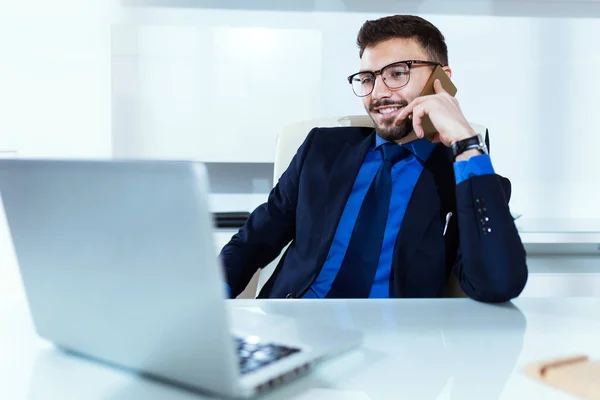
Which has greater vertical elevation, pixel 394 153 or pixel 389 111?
pixel 389 111

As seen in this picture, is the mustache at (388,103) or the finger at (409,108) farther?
the mustache at (388,103)

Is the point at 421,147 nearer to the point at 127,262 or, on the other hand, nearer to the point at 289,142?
the point at 289,142

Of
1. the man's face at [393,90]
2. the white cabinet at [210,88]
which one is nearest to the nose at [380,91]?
the man's face at [393,90]

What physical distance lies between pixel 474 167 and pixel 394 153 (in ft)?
1.33

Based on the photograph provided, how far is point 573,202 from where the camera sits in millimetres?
3236

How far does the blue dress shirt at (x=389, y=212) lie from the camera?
1.65m

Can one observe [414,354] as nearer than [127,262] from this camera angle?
No

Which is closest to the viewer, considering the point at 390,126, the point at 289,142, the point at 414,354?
the point at 414,354

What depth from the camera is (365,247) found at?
1671mm

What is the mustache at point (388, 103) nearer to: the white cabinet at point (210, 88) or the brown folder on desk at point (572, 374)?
the brown folder on desk at point (572, 374)

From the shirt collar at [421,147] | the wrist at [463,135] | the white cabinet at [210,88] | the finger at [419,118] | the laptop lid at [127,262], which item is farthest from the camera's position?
the white cabinet at [210,88]

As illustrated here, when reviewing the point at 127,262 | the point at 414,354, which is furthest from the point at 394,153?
the point at 127,262

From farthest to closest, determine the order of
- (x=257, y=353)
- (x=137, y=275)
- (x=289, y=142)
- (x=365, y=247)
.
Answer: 1. (x=289, y=142)
2. (x=365, y=247)
3. (x=257, y=353)
4. (x=137, y=275)

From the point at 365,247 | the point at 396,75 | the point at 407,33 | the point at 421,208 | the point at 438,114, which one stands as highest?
the point at 407,33
